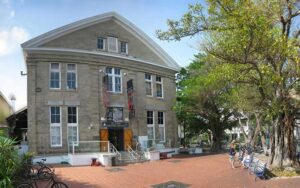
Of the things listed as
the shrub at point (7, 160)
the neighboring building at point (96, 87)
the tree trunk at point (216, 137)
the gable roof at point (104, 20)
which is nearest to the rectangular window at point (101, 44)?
the neighboring building at point (96, 87)

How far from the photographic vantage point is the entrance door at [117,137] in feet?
96.6

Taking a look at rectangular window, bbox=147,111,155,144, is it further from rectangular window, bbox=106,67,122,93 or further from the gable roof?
the gable roof

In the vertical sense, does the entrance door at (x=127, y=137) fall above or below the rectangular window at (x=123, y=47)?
below

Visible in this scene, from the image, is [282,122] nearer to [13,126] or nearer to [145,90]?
[145,90]

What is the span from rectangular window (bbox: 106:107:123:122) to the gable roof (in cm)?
699

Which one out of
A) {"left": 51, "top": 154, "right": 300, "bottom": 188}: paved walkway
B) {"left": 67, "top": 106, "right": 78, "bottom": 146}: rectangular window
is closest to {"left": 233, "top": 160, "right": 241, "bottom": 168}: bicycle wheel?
{"left": 51, "top": 154, "right": 300, "bottom": 188}: paved walkway

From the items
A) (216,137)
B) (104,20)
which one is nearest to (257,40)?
(104,20)

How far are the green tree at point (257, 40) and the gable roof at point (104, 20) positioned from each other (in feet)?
45.3

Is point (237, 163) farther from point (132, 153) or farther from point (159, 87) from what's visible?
point (159, 87)

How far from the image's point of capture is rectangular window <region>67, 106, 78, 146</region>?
27141 mm

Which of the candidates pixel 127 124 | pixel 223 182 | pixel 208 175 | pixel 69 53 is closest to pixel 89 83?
pixel 69 53

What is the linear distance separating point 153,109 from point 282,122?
15.0 meters

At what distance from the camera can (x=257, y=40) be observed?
14.9 m

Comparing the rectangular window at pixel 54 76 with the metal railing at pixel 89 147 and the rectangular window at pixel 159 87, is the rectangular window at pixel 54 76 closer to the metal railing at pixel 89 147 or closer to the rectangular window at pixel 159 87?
the metal railing at pixel 89 147
